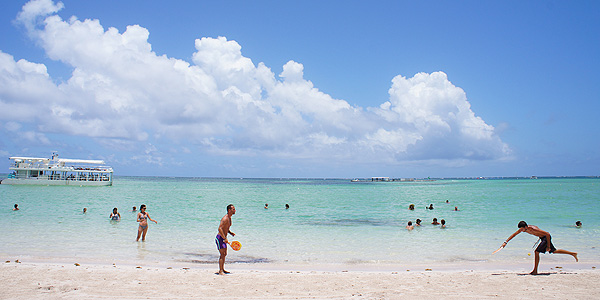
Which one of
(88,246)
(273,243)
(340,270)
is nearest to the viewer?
(340,270)

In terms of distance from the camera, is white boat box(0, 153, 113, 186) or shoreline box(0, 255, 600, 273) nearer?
shoreline box(0, 255, 600, 273)

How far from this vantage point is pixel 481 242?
56.3ft

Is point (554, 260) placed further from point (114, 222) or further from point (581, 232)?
point (114, 222)

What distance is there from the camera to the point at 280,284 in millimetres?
9477

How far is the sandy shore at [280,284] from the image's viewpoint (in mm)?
8430

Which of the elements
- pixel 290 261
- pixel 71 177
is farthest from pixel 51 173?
pixel 290 261

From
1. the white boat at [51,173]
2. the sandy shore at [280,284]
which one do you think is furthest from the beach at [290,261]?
the white boat at [51,173]

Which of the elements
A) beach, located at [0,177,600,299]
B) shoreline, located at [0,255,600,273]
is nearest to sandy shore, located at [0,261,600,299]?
beach, located at [0,177,600,299]

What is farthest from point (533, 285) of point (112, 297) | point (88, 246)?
point (88, 246)

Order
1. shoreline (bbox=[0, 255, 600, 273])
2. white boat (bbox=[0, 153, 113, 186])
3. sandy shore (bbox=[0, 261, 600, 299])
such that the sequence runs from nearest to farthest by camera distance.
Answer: sandy shore (bbox=[0, 261, 600, 299]) < shoreline (bbox=[0, 255, 600, 273]) < white boat (bbox=[0, 153, 113, 186])

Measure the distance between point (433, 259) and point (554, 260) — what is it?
4.04 meters

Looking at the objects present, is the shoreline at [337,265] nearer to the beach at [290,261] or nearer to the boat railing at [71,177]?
the beach at [290,261]

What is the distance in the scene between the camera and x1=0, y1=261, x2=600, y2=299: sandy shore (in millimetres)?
8430

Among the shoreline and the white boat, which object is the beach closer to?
the shoreline
